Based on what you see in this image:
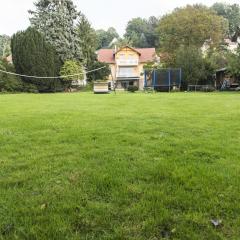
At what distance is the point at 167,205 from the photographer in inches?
141

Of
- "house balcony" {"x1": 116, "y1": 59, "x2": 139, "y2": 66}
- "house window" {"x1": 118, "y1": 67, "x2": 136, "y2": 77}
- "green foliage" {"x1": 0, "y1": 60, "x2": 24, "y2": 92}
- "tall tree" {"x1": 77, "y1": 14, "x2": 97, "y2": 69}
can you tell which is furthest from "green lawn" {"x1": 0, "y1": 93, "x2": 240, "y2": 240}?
"house window" {"x1": 118, "y1": 67, "x2": 136, "y2": 77}

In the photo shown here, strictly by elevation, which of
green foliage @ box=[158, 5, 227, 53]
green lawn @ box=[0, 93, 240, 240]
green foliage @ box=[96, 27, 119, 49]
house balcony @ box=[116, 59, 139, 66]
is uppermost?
green foliage @ box=[96, 27, 119, 49]

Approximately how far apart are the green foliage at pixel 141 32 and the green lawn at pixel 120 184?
78087 mm

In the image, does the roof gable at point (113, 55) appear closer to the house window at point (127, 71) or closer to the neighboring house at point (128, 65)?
the neighboring house at point (128, 65)

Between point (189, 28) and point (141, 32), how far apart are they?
168 ft

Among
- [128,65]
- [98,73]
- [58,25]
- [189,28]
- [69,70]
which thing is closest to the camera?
[69,70]

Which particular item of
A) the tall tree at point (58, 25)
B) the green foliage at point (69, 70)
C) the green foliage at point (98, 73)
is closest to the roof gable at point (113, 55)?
the green foliage at point (98, 73)

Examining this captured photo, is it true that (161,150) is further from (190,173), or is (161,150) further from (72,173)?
(72,173)

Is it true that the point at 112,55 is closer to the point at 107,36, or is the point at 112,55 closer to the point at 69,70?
the point at 69,70

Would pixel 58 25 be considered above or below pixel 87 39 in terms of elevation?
above

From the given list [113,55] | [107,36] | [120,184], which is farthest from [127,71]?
[120,184]

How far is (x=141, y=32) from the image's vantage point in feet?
309

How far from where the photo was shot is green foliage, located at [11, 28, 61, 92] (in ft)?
117

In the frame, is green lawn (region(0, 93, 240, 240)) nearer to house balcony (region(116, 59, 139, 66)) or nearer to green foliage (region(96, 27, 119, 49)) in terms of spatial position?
house balcony (region(116, 59, 139, 66))
